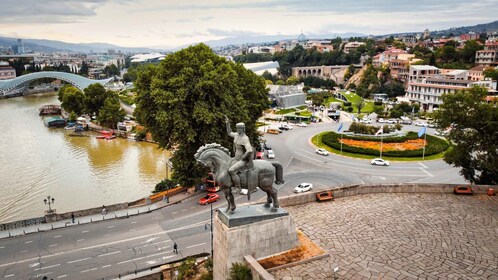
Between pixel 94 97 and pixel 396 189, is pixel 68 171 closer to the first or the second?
pixel 94 97

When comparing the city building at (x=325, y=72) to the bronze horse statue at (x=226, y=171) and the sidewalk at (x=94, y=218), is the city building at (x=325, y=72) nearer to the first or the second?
the sidewalk at (x=94, y=218)

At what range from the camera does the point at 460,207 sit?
17.2 m

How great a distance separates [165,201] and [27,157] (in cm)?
2350

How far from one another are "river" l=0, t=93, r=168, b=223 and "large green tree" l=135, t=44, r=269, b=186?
5.64 m

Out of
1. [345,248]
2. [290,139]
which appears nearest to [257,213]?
[345,248]

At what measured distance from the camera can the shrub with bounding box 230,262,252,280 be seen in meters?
12.0

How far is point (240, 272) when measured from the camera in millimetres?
12000

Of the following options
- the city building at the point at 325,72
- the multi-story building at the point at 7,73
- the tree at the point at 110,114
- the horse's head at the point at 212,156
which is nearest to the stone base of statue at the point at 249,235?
the horse's head at the point at 212,156

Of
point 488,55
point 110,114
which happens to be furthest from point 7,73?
point 488,55

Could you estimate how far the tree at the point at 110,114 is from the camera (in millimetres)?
54688

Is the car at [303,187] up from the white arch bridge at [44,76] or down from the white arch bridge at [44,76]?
down

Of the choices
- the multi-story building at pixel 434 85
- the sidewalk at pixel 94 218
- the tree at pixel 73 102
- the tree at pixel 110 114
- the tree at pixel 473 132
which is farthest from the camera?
the tree at pixel 73 102

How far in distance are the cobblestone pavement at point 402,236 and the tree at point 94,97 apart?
5111 centimetres

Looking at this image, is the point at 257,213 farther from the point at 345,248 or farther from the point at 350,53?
the point at 350,53
